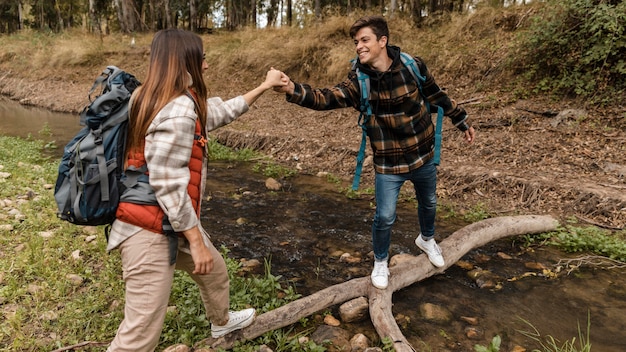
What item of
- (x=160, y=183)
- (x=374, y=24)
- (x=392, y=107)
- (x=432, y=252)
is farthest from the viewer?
(x=432, y=252)

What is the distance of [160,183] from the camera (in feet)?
6.08

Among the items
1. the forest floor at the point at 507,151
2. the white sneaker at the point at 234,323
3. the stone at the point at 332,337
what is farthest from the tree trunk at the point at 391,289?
the forest floor at the point at 507,151

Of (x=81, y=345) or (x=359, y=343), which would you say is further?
(x=359, y=343)

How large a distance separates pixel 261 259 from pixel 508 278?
2.40 meters

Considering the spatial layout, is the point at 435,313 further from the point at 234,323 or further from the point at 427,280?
the point at 234,323

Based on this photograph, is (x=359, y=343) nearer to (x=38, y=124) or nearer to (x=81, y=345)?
(x=81, y=345)

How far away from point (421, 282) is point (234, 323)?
6.02ft

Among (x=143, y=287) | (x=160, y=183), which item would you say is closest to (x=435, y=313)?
(x=143, y=287)

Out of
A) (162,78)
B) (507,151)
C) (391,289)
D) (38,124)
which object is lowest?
(391,289)

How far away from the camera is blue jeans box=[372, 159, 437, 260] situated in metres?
3.21

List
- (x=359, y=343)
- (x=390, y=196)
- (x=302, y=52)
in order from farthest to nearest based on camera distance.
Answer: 1. (x=302, y=52)
2. (x=390, y=196)
3. (x=359, y=343)

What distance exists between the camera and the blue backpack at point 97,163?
73.8 inches

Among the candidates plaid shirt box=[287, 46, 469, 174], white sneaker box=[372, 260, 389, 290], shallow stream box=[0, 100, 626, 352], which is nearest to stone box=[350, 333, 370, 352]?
shallow stream box=[0, 100, 626, 352]

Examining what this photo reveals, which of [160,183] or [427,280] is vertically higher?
[160,183]
